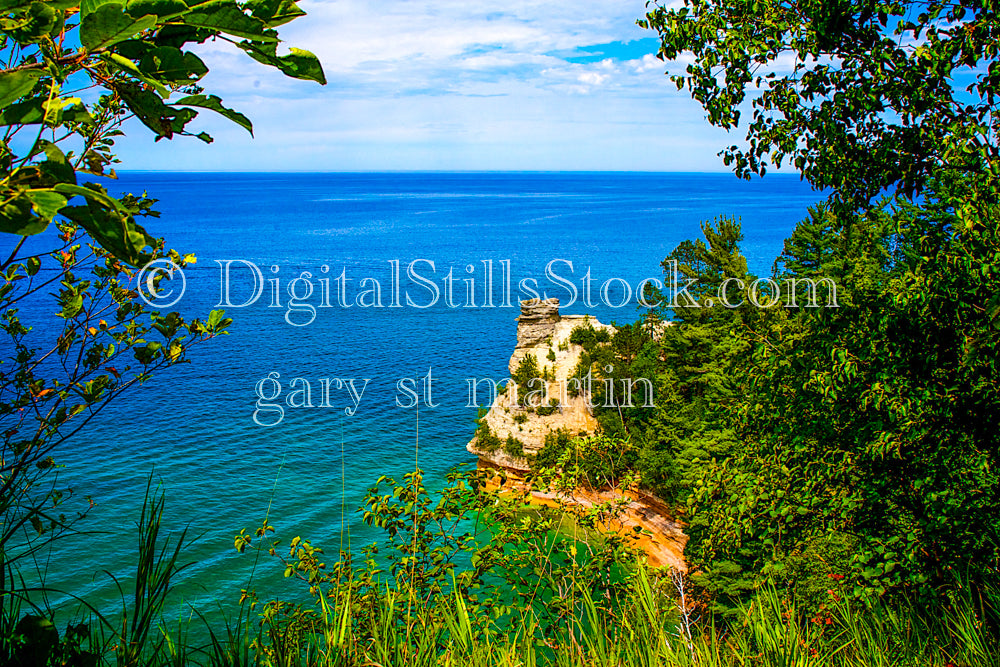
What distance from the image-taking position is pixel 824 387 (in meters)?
6.62

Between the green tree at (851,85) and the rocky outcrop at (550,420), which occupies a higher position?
the green tree at (851,85)

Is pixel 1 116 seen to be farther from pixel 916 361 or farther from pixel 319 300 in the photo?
pixel 319 300

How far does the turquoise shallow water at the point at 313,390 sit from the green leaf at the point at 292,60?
6.95 feet

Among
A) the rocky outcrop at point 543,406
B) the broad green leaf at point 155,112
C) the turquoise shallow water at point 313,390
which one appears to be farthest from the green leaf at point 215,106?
the rocky outcrop at point 543,406

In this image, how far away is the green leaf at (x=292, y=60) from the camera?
132 centimetres

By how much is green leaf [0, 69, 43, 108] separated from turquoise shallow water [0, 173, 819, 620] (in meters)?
2.03

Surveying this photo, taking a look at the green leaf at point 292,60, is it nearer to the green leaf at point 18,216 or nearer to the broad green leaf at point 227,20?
the broad green leaf at point 227,20

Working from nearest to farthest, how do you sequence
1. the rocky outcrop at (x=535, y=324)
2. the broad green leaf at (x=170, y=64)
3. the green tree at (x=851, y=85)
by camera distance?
the broad green leaf at (x=170, y=64) → the green tree at (x=851, y=85) → the rocky outcrop at (x=535, y=324)

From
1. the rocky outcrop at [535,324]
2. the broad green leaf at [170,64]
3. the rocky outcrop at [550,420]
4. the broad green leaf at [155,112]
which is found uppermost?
the rocky outcrop at [535,324]

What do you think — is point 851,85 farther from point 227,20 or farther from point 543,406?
point 543,406

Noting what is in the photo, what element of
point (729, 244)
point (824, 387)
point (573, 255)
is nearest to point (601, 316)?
point (729, 244)

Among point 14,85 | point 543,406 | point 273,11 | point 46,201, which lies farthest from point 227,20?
point 543,406

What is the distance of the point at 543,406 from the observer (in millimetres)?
32750

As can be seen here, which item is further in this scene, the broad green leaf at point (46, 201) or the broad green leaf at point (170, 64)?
the broad green leaf at point (170, 64)
